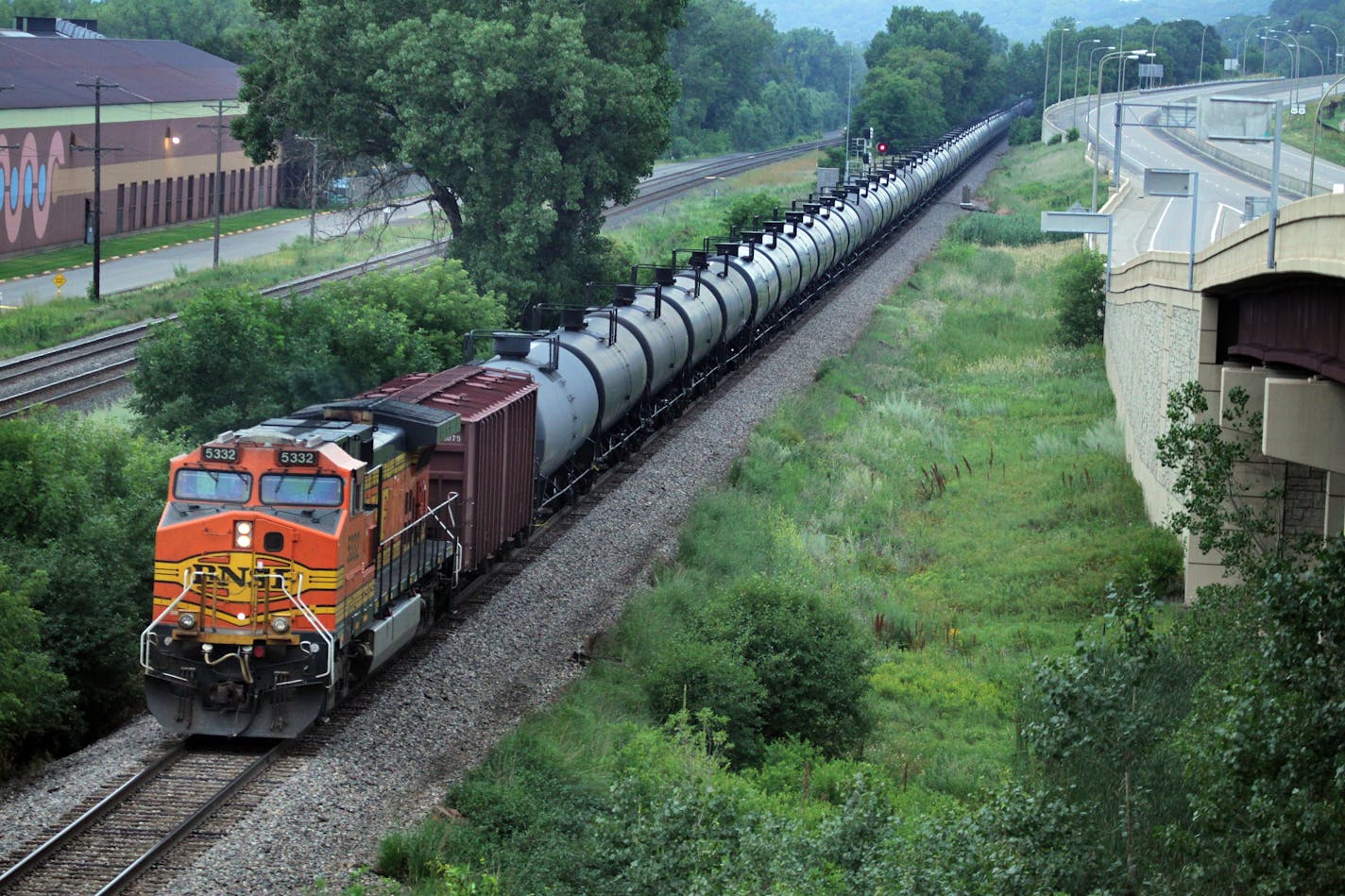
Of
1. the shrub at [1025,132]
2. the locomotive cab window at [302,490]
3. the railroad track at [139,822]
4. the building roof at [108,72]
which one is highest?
the shrub at [1025,132]

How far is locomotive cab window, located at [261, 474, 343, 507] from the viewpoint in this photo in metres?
18.2

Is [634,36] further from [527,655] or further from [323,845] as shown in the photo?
[323,845]

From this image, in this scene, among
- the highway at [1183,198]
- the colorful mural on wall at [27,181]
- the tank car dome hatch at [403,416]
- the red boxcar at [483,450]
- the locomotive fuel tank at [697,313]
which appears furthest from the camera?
the colorful mural on wall at [27,181]

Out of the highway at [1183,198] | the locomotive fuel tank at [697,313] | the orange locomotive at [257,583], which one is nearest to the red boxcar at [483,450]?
the orange locomotive at [257,583]

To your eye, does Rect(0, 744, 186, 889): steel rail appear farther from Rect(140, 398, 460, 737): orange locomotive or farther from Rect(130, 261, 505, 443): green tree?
Rect(130, 261, 505, 443): green tree

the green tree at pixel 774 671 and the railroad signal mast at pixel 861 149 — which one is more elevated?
the railroad signal mast at pixel 861 149

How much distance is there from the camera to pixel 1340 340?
18.3m

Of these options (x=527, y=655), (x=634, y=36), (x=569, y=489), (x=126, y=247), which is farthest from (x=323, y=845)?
(x=126, y=247)

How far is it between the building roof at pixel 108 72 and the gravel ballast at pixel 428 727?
160 ft

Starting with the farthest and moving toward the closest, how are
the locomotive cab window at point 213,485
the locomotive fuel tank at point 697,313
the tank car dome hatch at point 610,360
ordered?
the locomotive fuel tank at point 697,313, the tank car dome hatch at point 610,360, the locomotive cab window at point 213,485

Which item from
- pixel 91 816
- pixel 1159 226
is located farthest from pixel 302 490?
pixel 1159 226

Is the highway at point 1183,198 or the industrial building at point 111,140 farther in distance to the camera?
the industrial building at point 111,140

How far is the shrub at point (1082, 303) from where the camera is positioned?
54000 mm

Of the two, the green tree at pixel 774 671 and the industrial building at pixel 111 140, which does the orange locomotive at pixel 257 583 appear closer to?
the green tree at pixel 774 671
